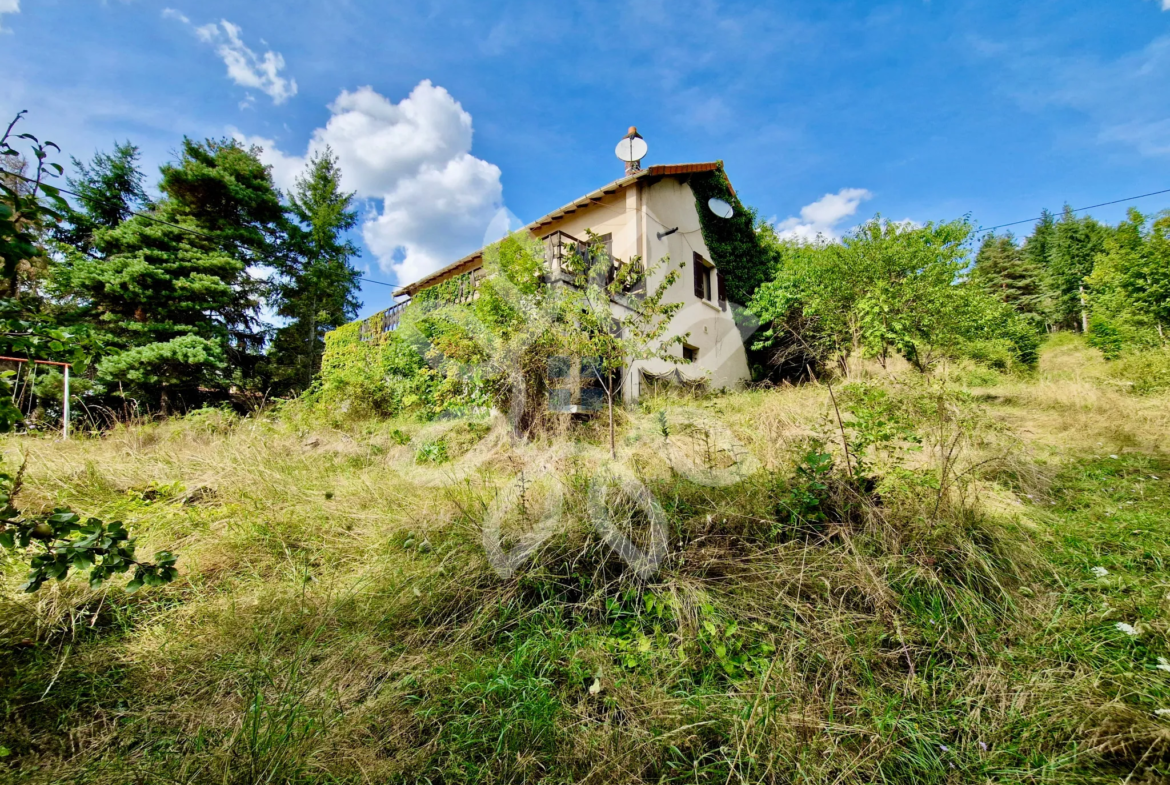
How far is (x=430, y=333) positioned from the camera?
681cm

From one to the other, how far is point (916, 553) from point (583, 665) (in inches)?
68.8

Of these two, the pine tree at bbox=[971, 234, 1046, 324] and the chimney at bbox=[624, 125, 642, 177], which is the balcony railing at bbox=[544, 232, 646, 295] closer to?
the chimney at bbox=[624, 125, 642, 177]

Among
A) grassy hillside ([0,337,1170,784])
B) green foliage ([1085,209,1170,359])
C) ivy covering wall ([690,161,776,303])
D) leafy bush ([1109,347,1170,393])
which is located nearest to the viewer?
grassy hillside ([0,337,1170,784])

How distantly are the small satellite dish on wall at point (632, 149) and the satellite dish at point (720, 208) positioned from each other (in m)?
2.38

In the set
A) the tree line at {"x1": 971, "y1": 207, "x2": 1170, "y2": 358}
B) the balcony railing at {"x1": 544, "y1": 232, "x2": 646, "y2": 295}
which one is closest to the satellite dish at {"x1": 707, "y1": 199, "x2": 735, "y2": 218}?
the balcony railing at {"x1": 544, "y1": 232, "x2": 646, "y2": 295}

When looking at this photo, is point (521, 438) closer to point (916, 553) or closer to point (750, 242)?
point (916, 553)

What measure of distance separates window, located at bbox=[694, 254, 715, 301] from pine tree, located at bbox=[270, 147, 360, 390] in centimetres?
1051

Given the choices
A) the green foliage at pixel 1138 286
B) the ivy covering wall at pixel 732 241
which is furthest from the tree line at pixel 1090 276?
the ivy covering wall at pixel 732 241

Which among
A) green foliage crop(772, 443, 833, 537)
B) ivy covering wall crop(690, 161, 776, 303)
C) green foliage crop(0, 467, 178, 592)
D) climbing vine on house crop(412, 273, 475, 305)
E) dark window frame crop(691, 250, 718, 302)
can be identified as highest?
ivy covering wall crop(690, 161, 776, 303)

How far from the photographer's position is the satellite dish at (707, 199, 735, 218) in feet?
34.3

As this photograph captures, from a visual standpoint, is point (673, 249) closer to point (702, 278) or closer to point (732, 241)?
point (702, 278)

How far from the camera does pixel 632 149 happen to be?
9031 millimetres

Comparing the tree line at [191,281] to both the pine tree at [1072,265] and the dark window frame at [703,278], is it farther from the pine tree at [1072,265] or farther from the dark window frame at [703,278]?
the pine tree at [1072,265]

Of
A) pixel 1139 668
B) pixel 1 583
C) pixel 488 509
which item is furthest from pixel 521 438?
pixel 1139 668
